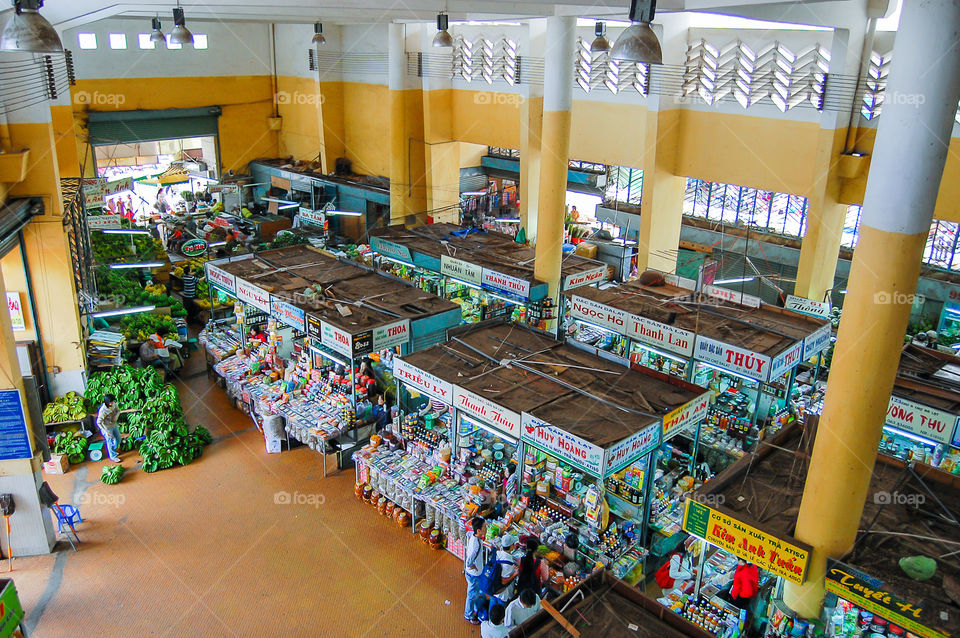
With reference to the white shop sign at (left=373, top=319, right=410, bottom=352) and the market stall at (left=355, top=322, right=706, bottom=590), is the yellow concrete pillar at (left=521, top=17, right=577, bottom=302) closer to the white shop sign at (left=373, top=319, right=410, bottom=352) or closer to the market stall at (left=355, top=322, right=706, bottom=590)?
the market stall at (left=355, top=322, right=706, bottom=590)

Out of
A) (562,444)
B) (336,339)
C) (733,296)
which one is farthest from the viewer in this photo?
(733,296)

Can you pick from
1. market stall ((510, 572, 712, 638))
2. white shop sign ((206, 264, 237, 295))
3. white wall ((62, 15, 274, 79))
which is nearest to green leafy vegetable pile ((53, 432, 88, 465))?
white shop sign ((206, 264, 237, 295))

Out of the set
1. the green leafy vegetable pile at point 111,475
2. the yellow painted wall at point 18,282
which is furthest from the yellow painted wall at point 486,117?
the green leafy vegetable pile at point 111,475

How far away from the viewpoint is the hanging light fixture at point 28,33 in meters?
6.76

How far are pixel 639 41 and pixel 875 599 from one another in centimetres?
573

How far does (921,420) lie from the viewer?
9609mm

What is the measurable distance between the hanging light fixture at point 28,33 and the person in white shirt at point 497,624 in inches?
292

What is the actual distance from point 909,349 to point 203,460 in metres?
12.2

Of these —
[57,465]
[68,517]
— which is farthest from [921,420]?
[57,465]

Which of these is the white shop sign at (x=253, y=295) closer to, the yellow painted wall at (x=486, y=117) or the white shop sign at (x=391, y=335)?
the white shop sign at (x=391, y=335)

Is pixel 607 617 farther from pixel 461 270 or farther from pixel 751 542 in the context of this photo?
pixel 461 270

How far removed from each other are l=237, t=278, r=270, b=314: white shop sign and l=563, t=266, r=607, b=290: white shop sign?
244 inches

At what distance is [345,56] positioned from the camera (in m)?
25.7

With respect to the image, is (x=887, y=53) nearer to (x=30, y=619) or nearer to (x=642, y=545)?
(x=642, y=545)
